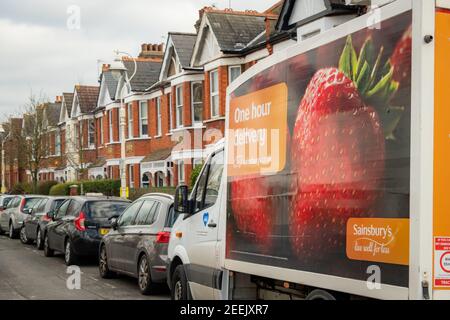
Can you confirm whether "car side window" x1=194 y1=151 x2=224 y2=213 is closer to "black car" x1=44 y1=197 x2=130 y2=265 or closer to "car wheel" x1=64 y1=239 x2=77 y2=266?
"black car" x1=44 y1=197 x2=130 y2=265

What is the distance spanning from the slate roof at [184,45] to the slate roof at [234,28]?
3.64m

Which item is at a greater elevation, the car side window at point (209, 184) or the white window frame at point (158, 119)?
the white window frame at point (158, 119)

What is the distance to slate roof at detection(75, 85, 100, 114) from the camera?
169 feet

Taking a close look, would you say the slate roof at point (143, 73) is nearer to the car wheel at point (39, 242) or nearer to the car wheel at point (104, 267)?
the car wheel at point (39, 242)

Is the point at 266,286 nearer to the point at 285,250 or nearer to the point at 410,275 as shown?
the point at 285,250

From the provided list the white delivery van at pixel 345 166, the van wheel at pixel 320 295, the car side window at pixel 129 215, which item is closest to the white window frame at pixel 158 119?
the car side window at pixel 129 215

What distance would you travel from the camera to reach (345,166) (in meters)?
5.46

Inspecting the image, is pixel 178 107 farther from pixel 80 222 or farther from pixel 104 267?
pixel 104 267

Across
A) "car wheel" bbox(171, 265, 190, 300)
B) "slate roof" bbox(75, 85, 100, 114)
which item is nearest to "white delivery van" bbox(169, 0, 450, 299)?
"car wheel" bbox(171, 265, 190, 300)

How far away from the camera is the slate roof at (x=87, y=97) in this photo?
51503mm

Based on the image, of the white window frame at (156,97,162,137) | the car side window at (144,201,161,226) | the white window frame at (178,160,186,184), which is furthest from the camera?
the white window frame at (156,97,162,137)

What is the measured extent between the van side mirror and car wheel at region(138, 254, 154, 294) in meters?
2.99

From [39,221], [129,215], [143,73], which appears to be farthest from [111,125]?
[129,215]

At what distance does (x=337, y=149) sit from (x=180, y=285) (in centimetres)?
428
